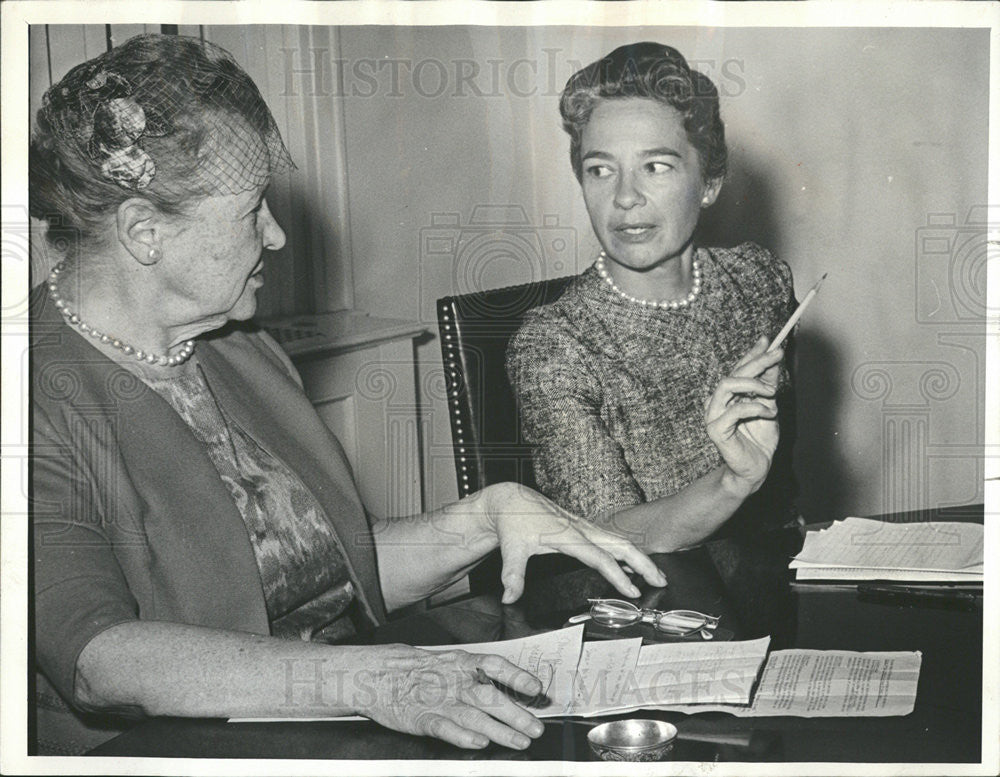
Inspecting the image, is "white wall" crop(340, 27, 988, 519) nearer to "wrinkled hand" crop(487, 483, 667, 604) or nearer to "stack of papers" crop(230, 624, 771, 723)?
"wrinkled hand" crop(487, 483, 667, 604)

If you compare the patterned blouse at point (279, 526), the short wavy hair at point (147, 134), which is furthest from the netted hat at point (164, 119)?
the patterned blouse at point (279, 526)

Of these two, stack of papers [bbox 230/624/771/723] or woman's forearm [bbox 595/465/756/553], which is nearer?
stack of papers [bbox 230/624/771/723]

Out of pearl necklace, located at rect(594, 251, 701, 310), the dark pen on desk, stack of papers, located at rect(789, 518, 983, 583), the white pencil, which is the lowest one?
the dark pen on desk

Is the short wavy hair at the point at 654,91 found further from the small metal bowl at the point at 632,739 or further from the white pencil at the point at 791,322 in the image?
the small metal bowl at the point at 632,739

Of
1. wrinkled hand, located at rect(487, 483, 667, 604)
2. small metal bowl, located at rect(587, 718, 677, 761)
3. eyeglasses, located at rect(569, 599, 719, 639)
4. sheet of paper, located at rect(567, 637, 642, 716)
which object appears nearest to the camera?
small metal bowl, located at rect(587, 718, 677, 761)

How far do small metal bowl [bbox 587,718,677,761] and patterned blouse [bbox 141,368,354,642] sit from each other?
489 mm

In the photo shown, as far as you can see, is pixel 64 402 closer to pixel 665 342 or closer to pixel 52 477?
pixel 52 477

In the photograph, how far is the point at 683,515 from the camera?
1.74 metres

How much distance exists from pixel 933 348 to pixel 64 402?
141cm

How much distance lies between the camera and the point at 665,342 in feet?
5.71

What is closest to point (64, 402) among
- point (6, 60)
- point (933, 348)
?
point (6, 60)

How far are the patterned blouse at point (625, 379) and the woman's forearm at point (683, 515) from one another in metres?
0.02

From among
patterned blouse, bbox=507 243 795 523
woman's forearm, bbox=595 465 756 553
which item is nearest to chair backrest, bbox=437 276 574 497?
patterned blouse, bbox=507 243 795 523

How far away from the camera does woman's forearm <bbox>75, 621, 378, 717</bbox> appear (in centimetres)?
139
